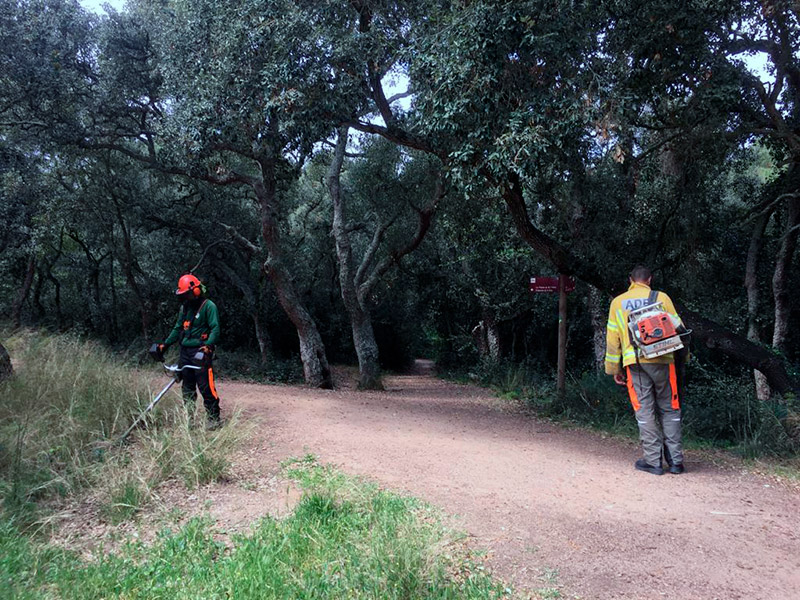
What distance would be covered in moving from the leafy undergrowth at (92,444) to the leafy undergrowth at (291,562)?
2.09 feet

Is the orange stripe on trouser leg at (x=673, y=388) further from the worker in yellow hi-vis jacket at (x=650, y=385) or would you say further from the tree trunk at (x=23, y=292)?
the tree trunk at (x=23, y=292)

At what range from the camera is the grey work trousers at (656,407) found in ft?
17.3

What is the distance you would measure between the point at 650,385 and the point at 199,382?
4471 millimetres

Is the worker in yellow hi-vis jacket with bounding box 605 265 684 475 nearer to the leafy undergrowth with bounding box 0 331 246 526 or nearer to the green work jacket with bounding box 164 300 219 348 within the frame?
the leafy undergrowth with bounding box 0 331 246 526

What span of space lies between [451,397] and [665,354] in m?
8.23

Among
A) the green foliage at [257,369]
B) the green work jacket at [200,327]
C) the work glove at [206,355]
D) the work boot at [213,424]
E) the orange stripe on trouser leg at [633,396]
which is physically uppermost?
the green work jacket at [200,327]

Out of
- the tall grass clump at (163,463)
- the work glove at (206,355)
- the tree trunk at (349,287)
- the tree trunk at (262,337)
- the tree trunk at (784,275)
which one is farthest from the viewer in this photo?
the tree trunk at (262,337)

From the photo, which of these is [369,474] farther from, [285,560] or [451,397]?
[451,397]

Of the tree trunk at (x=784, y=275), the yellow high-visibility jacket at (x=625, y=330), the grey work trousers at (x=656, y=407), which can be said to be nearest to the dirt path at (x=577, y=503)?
the grey work trousers at (x=656, y=407)

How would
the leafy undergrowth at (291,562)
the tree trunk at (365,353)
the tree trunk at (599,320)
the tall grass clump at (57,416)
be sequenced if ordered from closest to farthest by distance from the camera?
the leafy undergrowth at (291,562)
the tall grass clump at (57,416)
the tree trunk at (599,320)
the tree trunk at (365,353)

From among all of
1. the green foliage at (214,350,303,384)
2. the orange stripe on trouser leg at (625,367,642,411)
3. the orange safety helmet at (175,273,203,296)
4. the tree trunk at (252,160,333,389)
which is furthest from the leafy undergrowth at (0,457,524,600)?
the green foliage at (214,350,303,384)

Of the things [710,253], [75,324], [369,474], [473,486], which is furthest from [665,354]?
[75,324]

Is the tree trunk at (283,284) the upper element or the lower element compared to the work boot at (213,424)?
upper

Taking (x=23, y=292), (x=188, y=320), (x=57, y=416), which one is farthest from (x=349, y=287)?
(x=23, y=292)
